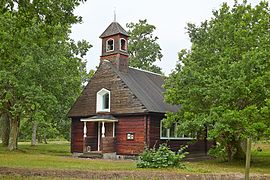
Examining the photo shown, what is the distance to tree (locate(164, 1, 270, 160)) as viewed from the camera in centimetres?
1994

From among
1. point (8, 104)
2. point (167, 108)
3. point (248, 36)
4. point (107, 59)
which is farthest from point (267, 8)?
point (8, 104)

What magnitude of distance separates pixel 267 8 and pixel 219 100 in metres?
6.34

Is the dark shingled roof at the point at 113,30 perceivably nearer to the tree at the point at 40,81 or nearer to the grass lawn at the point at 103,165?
the tree at the point at 40,81

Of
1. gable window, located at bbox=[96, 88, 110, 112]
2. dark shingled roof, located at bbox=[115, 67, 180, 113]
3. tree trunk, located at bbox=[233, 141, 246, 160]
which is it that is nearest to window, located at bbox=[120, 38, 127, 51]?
dark shingled roof, located at bbox=[115, 67, 180, 113]

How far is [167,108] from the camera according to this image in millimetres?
27984

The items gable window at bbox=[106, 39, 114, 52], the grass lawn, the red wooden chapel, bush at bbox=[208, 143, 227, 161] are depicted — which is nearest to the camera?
the grass lawn

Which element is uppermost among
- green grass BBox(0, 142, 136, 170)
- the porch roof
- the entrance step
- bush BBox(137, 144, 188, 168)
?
the porch roof

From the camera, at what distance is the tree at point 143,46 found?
54062 mm

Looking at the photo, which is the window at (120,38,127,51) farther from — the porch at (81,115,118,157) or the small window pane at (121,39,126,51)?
the porch at (81,115,118,157)

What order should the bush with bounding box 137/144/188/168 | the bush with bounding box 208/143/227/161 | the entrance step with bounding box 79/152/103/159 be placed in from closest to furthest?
the bush with bounding box 137/144/188/168, the bush with bounding box 208/143/227/161, the entrance step with bounding box 79/152/103/159

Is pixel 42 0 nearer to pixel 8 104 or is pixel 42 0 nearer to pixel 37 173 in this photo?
pixel 37 173

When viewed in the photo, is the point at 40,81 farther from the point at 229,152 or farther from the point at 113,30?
the point at 229,152

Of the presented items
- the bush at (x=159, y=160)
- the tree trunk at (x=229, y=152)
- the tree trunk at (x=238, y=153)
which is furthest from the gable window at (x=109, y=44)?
the bush at (x=159, y=160)

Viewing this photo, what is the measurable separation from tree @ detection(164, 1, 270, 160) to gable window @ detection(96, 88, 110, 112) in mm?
6069
